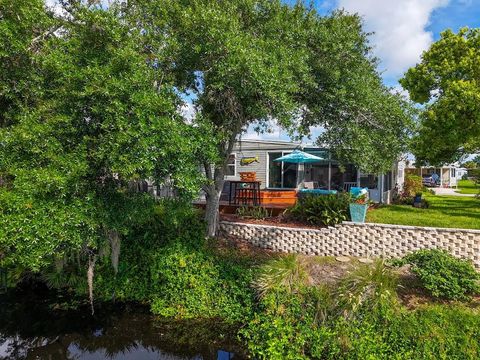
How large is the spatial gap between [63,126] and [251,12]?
456 cm

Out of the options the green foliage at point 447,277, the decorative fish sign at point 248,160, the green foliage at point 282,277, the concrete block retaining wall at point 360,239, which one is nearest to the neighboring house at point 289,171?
the decorative fish sign at point 248,160

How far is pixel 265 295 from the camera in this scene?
6.11 metres

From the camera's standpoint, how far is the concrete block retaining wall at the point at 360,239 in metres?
6.80

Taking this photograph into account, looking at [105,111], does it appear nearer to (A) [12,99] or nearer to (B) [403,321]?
(A) [12,99]

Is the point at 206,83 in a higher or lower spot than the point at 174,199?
higher

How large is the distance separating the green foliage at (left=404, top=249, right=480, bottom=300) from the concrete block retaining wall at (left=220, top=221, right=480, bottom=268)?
1.13m

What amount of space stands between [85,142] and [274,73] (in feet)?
11.2

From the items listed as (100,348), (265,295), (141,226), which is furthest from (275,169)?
(100,348)

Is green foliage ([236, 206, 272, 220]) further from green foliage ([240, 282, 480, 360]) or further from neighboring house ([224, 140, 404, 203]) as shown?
neighboring house ([224, 140, 404, 203])

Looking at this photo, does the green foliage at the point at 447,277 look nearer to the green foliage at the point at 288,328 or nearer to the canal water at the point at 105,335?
the green foliage at the point at 288,328

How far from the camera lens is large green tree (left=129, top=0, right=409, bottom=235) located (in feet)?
18.8

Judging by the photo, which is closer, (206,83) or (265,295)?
(265,295)

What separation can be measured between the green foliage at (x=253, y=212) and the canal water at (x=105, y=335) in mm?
4380

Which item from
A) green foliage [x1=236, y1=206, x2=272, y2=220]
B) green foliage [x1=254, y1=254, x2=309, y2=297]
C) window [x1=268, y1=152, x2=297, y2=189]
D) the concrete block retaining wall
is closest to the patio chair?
window [x1=268, y1=152, x2=297, y2=189]
